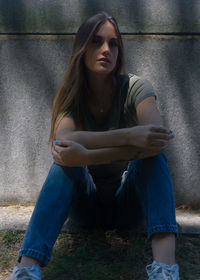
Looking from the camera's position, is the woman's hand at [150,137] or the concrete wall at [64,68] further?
the concrete wall at [64,68]

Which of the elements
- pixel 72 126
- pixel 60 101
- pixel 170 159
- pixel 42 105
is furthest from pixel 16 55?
pixel 170 159

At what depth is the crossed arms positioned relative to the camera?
1.91 metres

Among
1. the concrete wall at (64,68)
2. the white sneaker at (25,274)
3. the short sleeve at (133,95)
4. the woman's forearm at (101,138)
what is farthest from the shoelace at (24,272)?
the concrete wall at (64,68)

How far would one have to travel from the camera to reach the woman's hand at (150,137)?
1901mm

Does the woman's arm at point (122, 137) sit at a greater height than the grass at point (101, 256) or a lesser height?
greater

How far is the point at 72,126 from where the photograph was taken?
217cm

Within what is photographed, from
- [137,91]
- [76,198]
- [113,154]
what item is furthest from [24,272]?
[137,91]

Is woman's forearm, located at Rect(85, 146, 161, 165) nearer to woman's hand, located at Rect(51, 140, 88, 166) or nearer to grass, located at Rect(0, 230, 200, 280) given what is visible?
woman's hand, located at Rect(51, 140, 88, 166)

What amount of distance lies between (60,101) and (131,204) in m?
0.74

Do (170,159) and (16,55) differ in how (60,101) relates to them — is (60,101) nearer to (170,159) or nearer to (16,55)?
(16,55)

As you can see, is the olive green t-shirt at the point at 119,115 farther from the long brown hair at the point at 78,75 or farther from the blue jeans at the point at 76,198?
the blue jeans at the point at 76,198

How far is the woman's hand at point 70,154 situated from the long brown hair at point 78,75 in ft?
0.87

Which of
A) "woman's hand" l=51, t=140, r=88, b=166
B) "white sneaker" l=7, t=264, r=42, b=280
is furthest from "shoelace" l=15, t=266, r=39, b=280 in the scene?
"woman's hand" l=51, t=140, r=88, b=166

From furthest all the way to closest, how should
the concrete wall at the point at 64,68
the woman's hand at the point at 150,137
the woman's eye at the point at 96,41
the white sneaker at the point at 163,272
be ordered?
1. the concrete wall at the point at 64,68
2. the woman's eye at the point at 96,41
3. the woman's hand at the point at 150,137
4. the white sneaker at the point at 163,272
